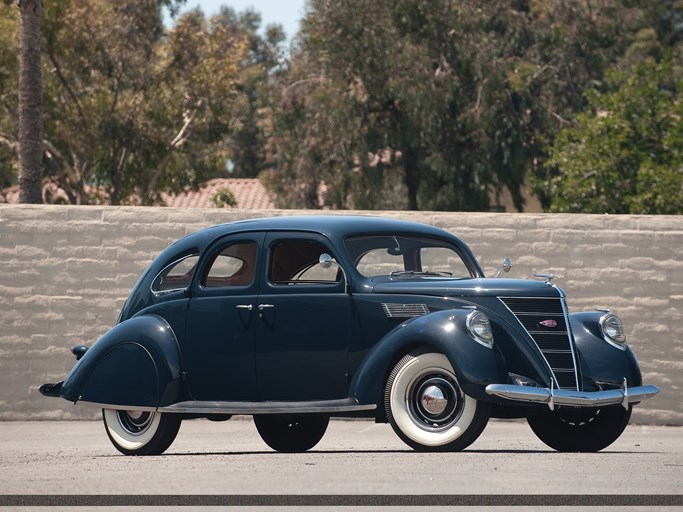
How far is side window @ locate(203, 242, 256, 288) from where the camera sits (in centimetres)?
1082

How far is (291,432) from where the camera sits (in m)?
11.9

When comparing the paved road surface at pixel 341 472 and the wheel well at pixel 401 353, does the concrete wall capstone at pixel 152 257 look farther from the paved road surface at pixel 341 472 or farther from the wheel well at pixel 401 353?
the wheel well at pixel 401 353

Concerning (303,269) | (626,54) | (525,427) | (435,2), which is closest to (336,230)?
(303,269)

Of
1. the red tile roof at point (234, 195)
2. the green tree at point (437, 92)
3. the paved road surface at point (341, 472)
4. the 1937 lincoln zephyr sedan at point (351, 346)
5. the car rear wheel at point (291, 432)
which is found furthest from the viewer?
the red tile roof at point (234, 195)

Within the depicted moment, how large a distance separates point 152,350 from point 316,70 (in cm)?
3096

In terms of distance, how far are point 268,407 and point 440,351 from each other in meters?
1.44

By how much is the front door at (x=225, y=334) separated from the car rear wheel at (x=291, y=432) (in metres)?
1.37

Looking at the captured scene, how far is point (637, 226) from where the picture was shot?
52.5 feet

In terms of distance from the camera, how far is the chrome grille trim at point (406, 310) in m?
9.73

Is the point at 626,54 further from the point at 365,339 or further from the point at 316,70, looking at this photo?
the point at 365,339

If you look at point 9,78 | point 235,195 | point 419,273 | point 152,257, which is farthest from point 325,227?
point 235,195

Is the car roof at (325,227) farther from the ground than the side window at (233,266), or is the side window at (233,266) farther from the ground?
the car roof at (325,227)

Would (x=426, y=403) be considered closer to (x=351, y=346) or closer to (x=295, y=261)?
(x=351, y=346)

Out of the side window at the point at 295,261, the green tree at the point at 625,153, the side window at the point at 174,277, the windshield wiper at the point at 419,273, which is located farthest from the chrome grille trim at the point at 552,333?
the green tree at the point at 625,153
